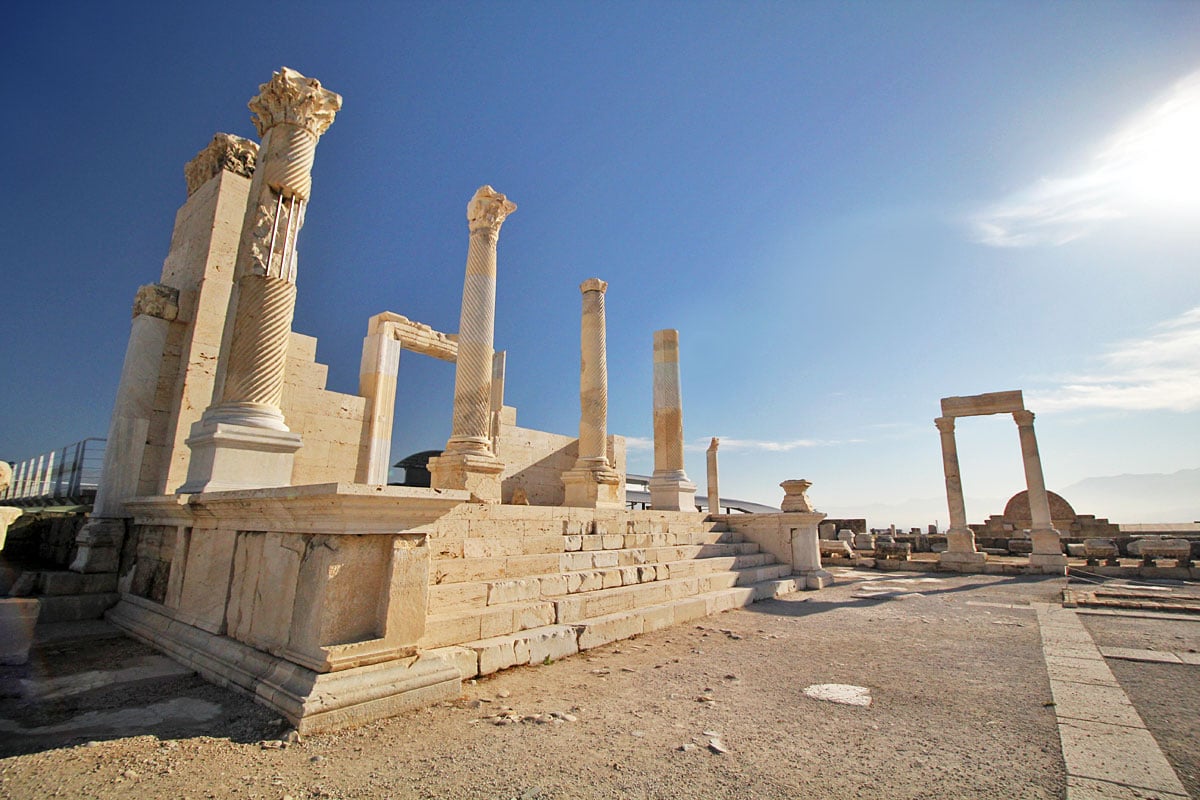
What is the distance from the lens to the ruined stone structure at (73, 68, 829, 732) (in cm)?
350

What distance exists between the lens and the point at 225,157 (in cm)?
817

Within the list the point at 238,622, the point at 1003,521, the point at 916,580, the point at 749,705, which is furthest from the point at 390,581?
the point at 1003,521

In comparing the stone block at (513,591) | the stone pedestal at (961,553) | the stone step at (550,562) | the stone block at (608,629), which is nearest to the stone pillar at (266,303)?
the stone step at (550,562)

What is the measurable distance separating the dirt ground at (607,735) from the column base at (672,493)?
7.82 meters

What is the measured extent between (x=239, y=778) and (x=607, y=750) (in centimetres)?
173

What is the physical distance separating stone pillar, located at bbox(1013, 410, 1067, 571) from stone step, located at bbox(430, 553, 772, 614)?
10.7 meters

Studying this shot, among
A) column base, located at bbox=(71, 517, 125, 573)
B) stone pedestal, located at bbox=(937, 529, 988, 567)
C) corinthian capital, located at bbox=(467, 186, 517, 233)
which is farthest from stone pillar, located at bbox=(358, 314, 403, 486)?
stone pedestal, located at bbox=(937, 529, 988, 567)

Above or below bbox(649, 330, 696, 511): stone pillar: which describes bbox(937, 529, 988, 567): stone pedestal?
below

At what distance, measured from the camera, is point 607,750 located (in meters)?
2.96

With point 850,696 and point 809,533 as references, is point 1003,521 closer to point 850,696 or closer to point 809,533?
point 809,533

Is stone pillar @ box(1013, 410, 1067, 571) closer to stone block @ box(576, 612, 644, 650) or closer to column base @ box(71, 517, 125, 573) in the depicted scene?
stone block @ box(576, 612, 644, 650)

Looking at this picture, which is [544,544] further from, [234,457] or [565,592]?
[234,457]

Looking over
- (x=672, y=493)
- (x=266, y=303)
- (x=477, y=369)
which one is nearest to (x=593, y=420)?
(x=672, y=493)

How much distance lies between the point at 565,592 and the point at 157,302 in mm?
6538
